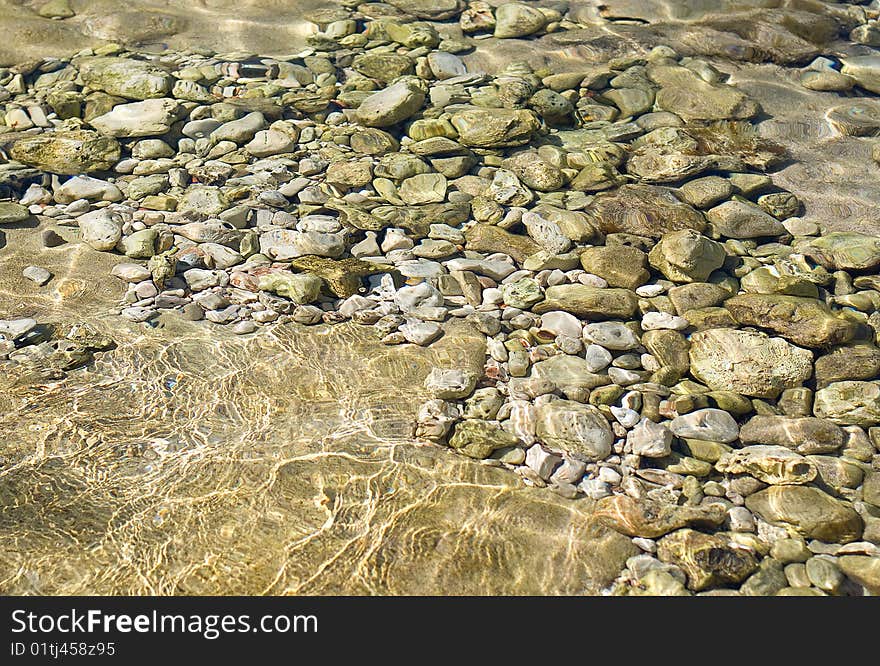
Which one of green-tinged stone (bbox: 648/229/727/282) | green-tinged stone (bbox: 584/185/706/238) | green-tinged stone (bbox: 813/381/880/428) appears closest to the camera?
green-tinged stone (bbox: 813/381/880/428)

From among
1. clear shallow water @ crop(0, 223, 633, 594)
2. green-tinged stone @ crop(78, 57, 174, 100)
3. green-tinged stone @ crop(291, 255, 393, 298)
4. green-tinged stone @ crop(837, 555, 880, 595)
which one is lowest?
clear shallow water @ crop(0, 223, 633, 594)

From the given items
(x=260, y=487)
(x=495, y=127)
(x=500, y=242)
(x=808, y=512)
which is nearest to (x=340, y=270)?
(x=500, y=242)

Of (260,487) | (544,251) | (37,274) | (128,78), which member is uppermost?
(128,78)

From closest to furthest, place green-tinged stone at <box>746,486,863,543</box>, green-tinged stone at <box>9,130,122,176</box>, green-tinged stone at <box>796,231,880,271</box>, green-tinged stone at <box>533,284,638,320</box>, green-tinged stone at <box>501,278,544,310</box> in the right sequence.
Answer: green-tinged stone at <box>746,486,863,543</box> < green-tinged stone at <box>533,284,638,320</box> < green-tinged stone at <box>501,278,544,310</box> < green-tinged stone at <box>796,231,880,271</box> < green-tinged stone at <box>9,130,122,176</box>

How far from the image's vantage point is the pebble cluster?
348 cm

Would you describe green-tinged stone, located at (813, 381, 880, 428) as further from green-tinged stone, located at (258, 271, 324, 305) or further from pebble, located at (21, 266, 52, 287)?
pebble, located at (21, 266, 52, 287)

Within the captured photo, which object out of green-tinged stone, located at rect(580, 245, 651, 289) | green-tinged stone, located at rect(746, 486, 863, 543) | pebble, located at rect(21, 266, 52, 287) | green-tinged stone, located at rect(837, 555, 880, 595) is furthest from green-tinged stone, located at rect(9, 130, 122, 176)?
green-tinged stone, located at rect(837, 555, 880, 595)

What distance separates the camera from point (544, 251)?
16.2 ft

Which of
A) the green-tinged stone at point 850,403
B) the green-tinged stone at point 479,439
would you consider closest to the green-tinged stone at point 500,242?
the green-tinged stone at point 479,439

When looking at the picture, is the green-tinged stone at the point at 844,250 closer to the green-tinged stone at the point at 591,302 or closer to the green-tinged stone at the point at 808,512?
the green-tinged stone at the point at 591,302

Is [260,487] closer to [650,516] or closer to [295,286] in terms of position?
[295,286]

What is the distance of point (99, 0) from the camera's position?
27.0 ft

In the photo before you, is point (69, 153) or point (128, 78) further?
point (128, 78)
